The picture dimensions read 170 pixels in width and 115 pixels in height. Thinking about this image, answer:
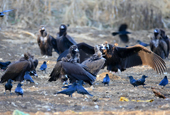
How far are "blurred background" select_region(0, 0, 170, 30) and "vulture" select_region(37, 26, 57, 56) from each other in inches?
125

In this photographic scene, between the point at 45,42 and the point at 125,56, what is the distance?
13.8 ft

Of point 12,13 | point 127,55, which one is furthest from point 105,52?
point 12,13

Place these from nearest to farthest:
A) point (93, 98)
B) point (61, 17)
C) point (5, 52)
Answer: point (93, 98) → point (5, 52) → point (61, 17)

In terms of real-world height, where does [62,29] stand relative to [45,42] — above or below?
above

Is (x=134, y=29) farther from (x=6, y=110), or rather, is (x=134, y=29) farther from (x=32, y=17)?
(x=6, y=110)

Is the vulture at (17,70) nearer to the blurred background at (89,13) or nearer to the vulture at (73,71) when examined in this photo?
the vulture at (73,71)

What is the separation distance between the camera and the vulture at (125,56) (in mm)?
9121

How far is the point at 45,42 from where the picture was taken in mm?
12508

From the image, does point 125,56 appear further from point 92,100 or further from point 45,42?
point 45,42

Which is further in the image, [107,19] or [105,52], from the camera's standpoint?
[107,19]

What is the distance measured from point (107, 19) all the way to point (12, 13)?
210 inches

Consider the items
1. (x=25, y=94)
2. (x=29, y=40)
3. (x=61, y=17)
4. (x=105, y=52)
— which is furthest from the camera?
(x=61, y=17)

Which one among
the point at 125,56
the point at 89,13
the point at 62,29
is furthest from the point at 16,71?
the point at 89,13

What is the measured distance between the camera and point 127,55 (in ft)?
30.7
